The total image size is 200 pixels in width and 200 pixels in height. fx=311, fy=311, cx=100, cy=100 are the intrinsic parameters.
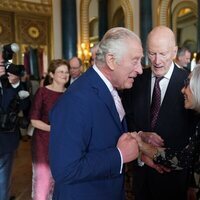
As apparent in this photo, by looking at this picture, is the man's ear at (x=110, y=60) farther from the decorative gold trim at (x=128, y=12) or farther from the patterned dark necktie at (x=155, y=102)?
the decorative gold trim at (x=128, y=12)

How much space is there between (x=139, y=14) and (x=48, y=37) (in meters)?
2.96

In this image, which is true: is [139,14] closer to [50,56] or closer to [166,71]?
[50,56]

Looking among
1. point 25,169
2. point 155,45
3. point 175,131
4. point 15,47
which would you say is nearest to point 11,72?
point 15,47

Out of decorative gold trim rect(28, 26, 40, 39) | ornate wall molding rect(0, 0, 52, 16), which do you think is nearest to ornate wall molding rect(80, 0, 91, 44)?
ornate wall molding rect(0, 0, 52, 16)

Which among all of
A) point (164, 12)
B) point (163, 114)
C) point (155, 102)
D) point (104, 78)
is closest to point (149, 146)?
point (163, 114)

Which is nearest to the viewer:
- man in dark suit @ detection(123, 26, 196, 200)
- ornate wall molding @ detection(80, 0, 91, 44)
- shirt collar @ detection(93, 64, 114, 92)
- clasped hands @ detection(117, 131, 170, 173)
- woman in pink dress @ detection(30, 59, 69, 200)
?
shirt collar @ detection(93, 64, 114, 92)

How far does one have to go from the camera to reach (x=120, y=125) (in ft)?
4.83

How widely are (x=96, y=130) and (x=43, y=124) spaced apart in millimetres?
1897

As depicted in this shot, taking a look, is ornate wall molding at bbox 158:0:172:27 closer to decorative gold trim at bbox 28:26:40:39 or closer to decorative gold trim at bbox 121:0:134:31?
decorative gold trim at bbox 121:0:134:31

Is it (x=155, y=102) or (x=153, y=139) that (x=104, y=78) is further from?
(x=155, y=102)

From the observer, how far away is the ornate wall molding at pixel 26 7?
360 inches

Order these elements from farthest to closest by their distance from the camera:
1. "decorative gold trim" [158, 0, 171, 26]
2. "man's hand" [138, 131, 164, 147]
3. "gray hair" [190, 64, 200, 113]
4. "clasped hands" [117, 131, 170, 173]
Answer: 1. "decorative gold trim" [158, 0, 171, 26]
2. "man's hand" [138, 131, 164, 147]
3. "clasped hands" [117, 131, 170, 173]
4. "gray hair" [190, 64, 200, 113]

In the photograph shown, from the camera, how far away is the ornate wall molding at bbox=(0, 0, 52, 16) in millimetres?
9155

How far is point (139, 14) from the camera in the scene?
941 centimetres
